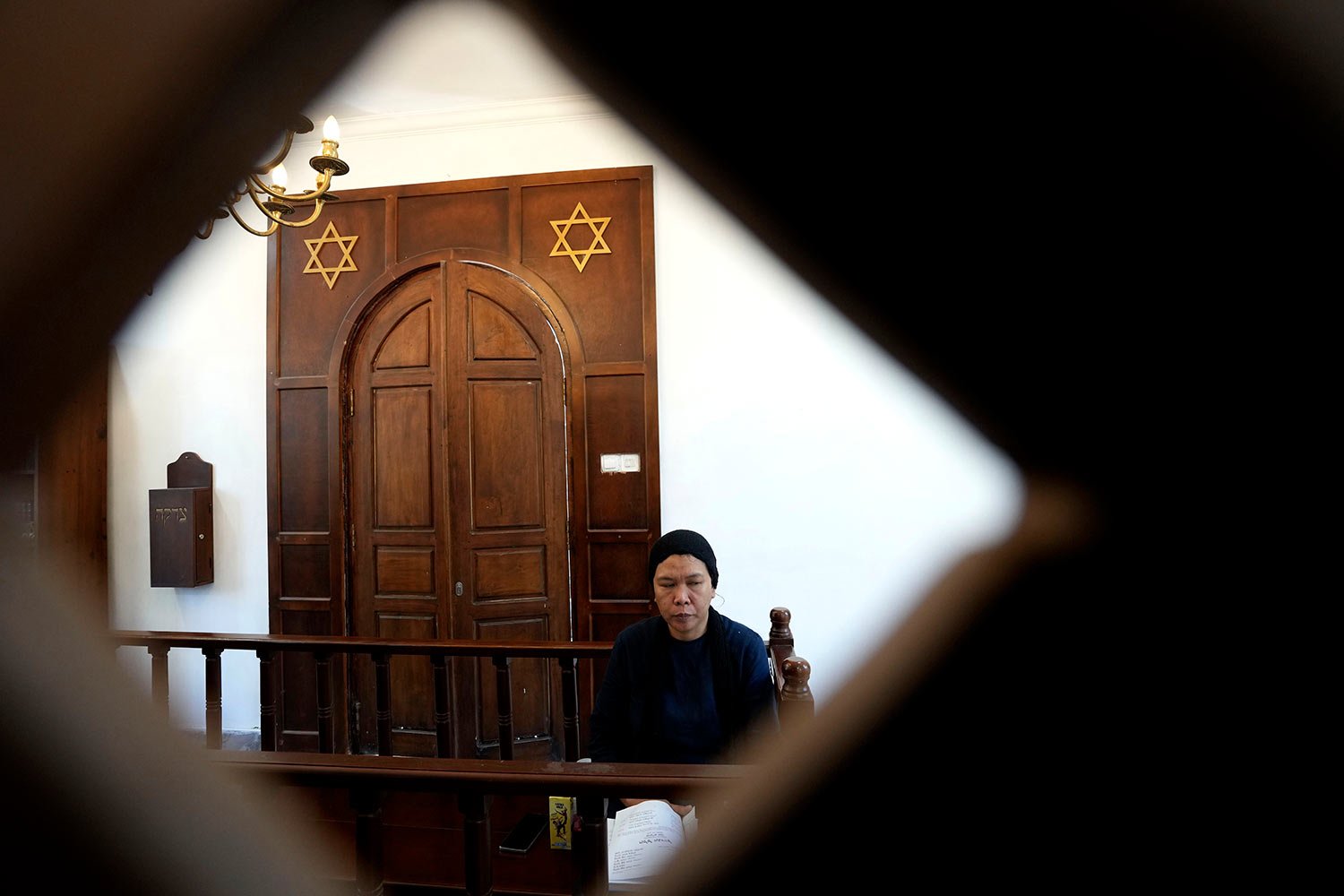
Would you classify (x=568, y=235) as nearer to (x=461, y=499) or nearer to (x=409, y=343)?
(x=409, y=343)

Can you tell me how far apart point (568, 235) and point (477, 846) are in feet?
10.7

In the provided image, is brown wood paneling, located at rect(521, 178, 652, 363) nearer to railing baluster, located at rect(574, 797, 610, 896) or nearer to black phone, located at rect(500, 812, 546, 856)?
black phone, located at rect(500, 812, 546, 856)

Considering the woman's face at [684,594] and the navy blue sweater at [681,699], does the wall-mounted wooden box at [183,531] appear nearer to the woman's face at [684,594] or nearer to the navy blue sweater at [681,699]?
the navy blue sweater at [681,699]

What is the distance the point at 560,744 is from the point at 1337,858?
4.02 m

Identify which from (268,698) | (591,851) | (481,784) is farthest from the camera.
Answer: (268,698)

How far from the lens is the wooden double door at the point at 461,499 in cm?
383

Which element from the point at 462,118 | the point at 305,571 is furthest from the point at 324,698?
the point at 462,118

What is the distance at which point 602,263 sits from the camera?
12.6 feet

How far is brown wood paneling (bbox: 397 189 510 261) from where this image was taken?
3.95m

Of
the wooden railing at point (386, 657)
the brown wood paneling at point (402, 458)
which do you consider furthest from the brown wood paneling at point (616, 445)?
the wooden railing at point (386, 657)

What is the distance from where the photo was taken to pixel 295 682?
4.00m

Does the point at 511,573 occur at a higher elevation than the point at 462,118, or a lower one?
lower

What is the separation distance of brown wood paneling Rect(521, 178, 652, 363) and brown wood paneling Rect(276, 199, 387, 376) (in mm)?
969

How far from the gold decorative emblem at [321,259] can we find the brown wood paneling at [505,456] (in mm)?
1025
